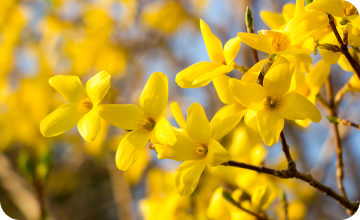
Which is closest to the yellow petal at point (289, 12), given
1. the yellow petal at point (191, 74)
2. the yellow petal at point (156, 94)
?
the yellow petal at point (191, 74)

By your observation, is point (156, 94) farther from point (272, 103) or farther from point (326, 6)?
point (326, 6)

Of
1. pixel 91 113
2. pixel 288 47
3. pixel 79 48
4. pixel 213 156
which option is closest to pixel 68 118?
pixel 91 113

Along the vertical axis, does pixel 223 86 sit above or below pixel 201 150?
above

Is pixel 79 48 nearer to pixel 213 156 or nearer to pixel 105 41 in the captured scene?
pixel 105 41

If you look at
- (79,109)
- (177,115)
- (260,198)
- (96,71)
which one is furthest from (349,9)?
(96,71)

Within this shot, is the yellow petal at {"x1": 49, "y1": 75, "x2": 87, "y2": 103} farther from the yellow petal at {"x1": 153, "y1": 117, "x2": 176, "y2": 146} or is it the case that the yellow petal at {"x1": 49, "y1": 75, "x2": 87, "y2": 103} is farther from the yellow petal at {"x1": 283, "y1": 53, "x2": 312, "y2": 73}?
the yellow petal at {"x1": 283, "y1": 53, "x2": 312, "y2": 73}

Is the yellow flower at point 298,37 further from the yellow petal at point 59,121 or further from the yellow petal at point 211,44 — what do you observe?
the yellow petal at point 59,121
